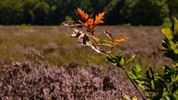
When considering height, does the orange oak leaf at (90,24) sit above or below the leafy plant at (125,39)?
above

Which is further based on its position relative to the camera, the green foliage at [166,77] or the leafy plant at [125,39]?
the green foliage at [166,77]

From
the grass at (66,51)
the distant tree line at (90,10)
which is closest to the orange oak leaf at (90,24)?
the grass at (66,51)

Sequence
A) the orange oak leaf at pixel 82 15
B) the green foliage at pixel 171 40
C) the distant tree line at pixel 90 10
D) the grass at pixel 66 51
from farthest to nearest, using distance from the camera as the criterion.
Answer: the distant tree line at pixel 90 10 < the grass at pixel 66 51 < the green foliage at pixel 171 40 < the orange oak leaf at pixel 82 15

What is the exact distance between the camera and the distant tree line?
78312mm

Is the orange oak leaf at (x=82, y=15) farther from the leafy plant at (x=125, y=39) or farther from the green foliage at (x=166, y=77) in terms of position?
the green foliage at (x=166, y=77)

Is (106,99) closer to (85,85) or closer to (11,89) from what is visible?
(85,85)

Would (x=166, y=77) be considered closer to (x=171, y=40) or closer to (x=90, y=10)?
(x=171, y=40)

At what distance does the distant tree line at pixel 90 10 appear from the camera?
78312 mm

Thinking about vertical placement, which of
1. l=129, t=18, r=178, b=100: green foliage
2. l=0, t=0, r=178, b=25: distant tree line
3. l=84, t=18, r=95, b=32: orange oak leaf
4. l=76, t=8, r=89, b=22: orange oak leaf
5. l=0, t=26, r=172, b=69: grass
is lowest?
l=0, t=0, r=178, b=25: distant tree line

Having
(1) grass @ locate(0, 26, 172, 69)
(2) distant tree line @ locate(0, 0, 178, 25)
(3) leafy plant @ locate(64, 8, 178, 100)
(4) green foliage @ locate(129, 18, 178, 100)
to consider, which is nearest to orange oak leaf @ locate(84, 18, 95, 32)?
(3) leafy plant @ locate(64, 8, 178, 100)

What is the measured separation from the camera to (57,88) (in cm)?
401

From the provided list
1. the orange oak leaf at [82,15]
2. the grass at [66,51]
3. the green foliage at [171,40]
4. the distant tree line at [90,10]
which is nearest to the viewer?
the orange oak leaf at [82,15]

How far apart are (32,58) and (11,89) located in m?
3.33

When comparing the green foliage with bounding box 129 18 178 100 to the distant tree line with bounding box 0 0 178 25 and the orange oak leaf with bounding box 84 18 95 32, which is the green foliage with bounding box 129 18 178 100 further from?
the distant tree line with bounding box 0 0 178 25
